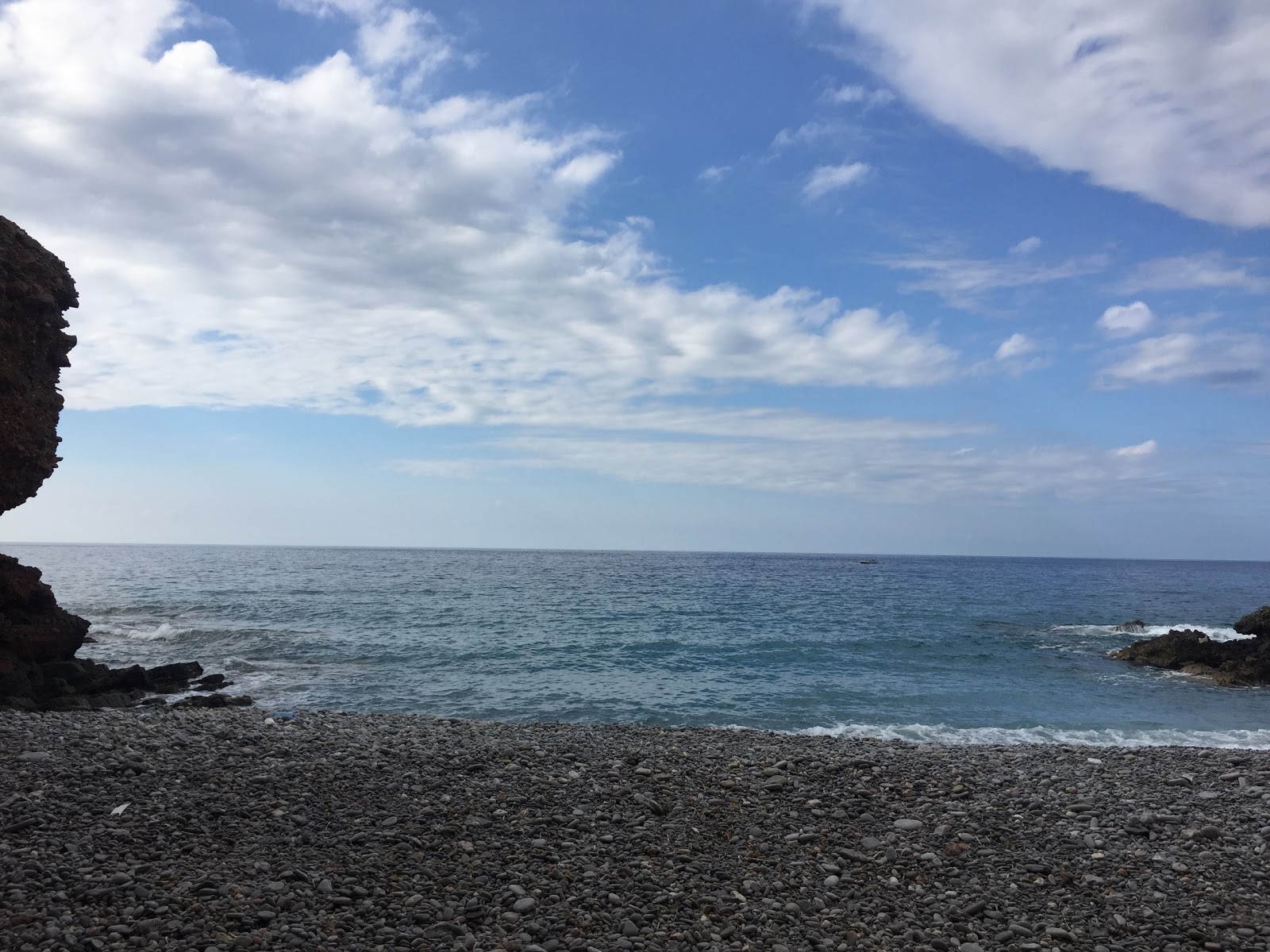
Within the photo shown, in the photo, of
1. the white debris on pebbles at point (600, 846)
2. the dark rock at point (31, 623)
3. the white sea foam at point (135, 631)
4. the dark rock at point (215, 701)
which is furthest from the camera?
the white sea foam at point (135, 631)

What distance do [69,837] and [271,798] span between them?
68.6 inches

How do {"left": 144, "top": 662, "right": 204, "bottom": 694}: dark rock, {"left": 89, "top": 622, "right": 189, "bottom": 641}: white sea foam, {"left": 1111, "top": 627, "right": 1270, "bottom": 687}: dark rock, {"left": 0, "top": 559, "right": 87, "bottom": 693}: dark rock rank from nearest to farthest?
{"left": 0, "top": 559, "right": 87, "bottom": 693}: dark rock → {"left": 144, "top": 662, "right": 204, "bottom": 694}: dark rock → {"left": 1111, "top": 627, "right": 1270, "bottom": 687}: dark rock → {"left": 89, "top": 622, "right": 189, "bottom": 641}: white sea foam

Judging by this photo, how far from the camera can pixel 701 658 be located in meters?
27.3

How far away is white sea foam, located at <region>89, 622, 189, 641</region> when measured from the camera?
32.1 m

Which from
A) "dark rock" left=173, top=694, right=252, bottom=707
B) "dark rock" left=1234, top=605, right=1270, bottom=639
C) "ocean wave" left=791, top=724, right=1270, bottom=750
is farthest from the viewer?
"dark rock" left=1234, top=605, right=1270, bottom=639

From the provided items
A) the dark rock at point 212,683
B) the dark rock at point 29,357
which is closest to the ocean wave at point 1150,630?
the dark rock at point 212,683

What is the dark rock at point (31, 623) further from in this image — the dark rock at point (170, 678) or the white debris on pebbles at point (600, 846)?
the white debris on pebbles at point (600, 846)

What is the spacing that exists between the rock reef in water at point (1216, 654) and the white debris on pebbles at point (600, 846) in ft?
63.0

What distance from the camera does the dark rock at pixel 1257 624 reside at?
28.7 meters

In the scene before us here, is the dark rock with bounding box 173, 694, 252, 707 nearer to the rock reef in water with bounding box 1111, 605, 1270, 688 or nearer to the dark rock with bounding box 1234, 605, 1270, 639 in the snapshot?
the rock reef in water with bounding box 1111, 605, 1270, 688

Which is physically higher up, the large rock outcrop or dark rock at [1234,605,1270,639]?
the large rock outcrop

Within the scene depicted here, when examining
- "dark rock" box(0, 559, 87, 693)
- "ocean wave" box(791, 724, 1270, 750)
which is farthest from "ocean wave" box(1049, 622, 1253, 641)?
"dark rock" box(0, 559, 87, 693)

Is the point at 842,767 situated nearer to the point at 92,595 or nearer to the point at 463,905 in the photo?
the point at 463,905

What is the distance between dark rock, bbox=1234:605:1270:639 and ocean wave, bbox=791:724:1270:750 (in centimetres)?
1425
